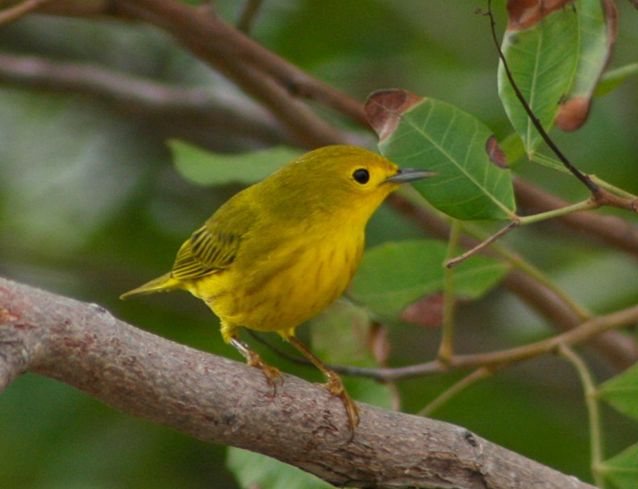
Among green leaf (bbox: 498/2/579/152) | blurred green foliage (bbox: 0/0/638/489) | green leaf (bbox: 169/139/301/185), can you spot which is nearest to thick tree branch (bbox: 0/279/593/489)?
green leaf (bbox: 498/2/579/152)

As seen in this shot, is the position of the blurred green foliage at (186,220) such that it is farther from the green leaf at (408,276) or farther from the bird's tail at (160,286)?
the green leaf at (408,276)

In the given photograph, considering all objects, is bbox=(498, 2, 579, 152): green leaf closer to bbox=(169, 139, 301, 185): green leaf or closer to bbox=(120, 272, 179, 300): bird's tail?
bbox=(169, 139, 301, 185): green leaf

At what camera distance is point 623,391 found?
2.83m

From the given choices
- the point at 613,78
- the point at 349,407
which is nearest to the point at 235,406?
the point at 349,407

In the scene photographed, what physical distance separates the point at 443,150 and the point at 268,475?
842 millimetres

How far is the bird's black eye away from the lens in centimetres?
304

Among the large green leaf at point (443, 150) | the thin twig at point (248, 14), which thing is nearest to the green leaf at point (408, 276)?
the thin twig at point (248, 14)

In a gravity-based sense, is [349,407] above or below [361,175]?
below

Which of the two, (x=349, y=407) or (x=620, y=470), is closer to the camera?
(x=349, y=407)

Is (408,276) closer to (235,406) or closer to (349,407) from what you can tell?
(349,407)

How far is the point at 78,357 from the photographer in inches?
76.9

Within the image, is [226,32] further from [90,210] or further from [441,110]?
[90,210]

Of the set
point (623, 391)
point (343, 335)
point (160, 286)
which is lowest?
point (160, 286)

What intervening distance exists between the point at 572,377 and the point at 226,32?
203cm
